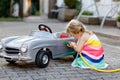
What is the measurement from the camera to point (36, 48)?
6.16 m

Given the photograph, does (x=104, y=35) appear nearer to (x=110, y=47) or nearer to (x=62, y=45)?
(x=110, y=47)

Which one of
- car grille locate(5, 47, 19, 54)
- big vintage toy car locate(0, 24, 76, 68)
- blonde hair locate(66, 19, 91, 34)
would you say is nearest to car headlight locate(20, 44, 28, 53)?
big vintage toy car locate(0, 24, 76, 68)

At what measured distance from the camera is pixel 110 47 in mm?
9406

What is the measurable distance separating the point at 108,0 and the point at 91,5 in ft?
5.09

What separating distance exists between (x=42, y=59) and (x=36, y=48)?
23 cm

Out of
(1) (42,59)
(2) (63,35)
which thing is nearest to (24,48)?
(1) (42,59)

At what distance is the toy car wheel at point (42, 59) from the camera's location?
20.2 feet

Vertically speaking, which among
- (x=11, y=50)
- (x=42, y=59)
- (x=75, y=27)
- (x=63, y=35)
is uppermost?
(x=75, y=27)

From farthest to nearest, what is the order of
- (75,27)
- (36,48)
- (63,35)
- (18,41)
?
(63,35) < (75,27) < (18,41) < (36,48)

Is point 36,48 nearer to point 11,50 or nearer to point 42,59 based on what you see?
point 42,59

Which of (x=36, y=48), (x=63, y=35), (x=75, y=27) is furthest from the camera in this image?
(x=63, y=35)

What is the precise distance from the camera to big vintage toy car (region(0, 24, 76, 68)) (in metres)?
6.05

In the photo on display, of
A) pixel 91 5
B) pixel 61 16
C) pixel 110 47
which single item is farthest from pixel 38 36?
pixel 61 16

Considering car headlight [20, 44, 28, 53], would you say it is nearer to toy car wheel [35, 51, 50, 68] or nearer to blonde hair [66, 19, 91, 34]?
toy car wheel [35, 51, 50, 68]
